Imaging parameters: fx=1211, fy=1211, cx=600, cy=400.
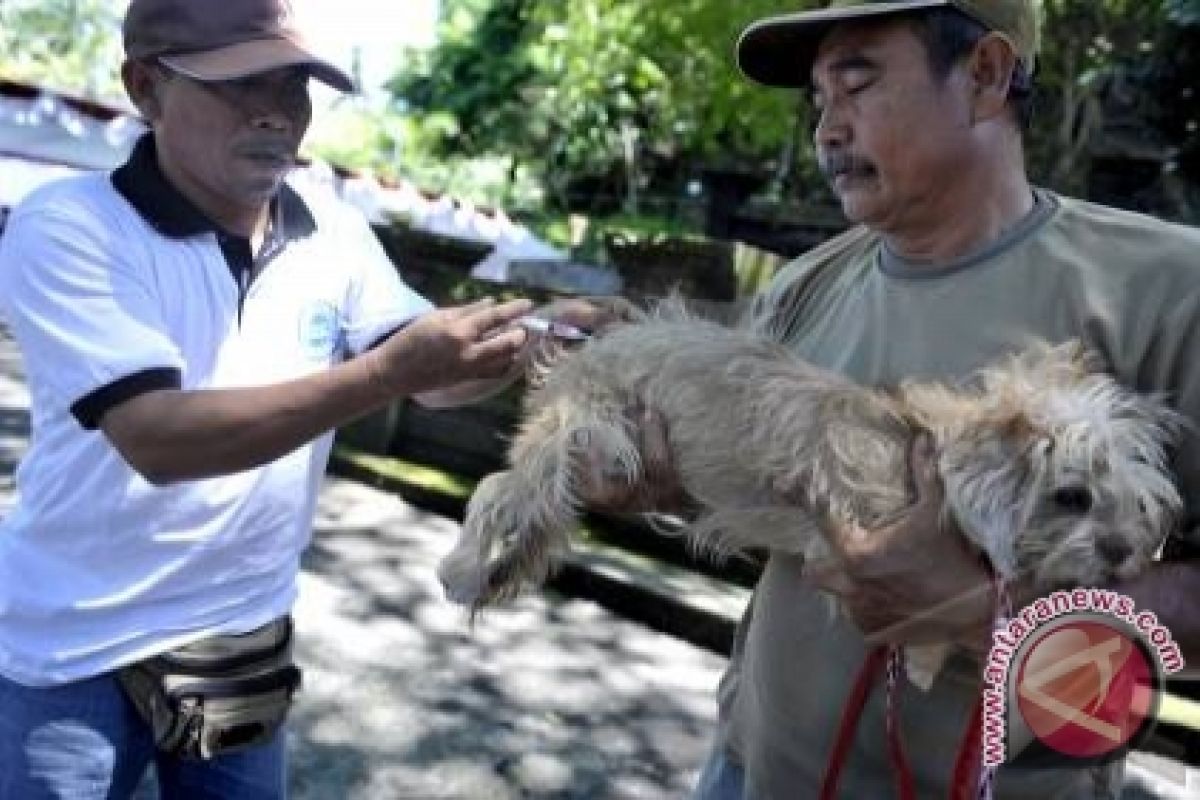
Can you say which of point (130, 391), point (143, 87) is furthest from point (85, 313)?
point (143, 87)

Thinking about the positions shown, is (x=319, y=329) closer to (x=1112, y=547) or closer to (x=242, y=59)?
(x=242, y=59)

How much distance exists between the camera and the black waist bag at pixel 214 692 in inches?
86.0

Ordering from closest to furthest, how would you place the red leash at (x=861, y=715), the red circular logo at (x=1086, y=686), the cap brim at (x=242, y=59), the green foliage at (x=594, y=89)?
the red circular logo at (x=1086, y=686), the red leash at (x=861, y=715), the cap brim at (x=242, y=59), the green foliage at (x=594, y=89)

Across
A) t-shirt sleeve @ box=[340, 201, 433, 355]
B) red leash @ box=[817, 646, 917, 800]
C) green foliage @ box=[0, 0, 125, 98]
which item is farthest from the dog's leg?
green foliage @ box=[0, 0, 125, 98]

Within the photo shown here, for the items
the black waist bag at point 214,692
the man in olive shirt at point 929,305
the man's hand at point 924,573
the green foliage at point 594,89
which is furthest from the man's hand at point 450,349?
the green foliage at point 594,89

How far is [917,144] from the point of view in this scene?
191 centimetres

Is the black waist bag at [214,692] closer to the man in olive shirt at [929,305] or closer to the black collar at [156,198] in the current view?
the black collar at [156,198]

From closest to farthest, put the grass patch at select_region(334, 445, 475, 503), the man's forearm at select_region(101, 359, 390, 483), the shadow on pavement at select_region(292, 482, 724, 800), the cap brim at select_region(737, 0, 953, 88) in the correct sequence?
1. the cap brim at select_region(737, 0, 953, 88)
2. the man's forearm at select_region(101, 359, 390, 483)
3. the shadow on pavement at select_region(292, 482, 724, 800)
4. the grass patch at select_region(334, 445, 475, 503)

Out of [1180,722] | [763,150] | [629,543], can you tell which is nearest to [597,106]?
[763,150]

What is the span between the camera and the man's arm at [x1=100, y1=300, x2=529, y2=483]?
200 centimetres

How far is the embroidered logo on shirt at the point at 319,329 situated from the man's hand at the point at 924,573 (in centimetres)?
117

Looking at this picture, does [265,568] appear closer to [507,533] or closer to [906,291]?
[507,533]

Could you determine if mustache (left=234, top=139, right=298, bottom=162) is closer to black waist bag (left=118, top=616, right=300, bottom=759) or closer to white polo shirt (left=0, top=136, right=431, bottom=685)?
white polo shirt (left=0, top=136, right=431, bottom=685)

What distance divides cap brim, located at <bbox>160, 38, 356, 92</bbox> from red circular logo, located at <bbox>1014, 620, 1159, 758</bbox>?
1.57 metres
